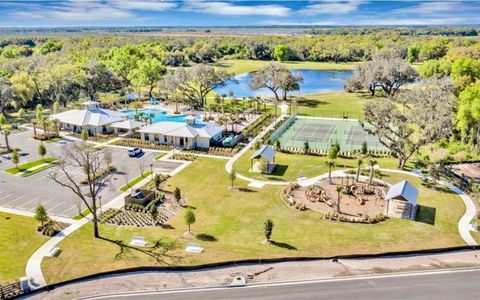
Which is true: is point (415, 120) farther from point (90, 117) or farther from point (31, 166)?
point (90, 117)

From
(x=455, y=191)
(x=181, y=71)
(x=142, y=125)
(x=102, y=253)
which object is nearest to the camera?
(x=102, y=253)

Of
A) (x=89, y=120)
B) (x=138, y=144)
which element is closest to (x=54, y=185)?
(x=138, y=144)

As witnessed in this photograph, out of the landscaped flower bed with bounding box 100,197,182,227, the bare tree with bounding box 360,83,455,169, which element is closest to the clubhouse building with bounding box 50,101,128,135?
the landscaped flower bed with bounding box 100,197,182,227

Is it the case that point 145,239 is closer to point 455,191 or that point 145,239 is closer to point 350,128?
point 455,191

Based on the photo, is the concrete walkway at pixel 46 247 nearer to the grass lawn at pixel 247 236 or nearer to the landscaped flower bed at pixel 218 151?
the grass lawn at pixel 247 236

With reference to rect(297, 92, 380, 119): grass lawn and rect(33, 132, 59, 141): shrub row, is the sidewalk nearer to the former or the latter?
rect(33, 132, 59, 141): shrub row

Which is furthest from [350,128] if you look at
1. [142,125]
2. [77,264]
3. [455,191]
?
[77,264]
